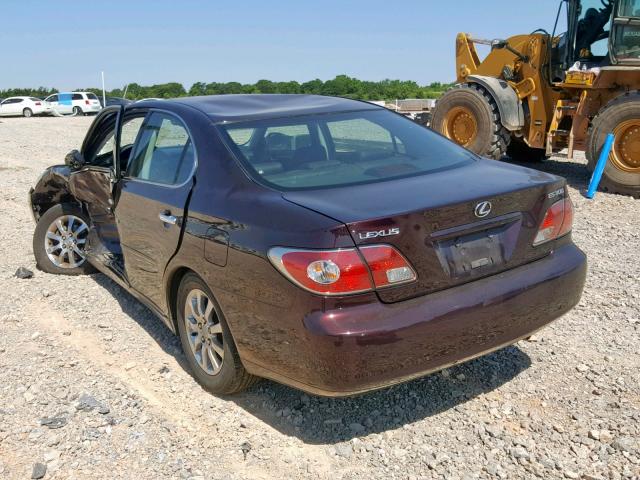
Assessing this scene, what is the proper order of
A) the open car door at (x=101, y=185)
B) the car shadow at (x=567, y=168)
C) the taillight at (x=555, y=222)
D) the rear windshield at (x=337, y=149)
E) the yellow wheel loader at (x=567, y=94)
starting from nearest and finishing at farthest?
the taillight at (x=555, y=222)
the rear windshield at (x=337, y=149)
the open car door at (x=101, y=185)
the yellow wheel loader at (x=567, y=94)
the car shadow at (x=567, y=168)

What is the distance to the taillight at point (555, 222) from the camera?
11.0 feet

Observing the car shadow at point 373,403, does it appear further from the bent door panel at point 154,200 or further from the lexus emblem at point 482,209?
the lexus emblem at point 482,209

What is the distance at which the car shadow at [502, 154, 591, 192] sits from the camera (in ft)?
34.0

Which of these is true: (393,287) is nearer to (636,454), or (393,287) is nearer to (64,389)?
(636,454)

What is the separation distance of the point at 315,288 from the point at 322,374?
38 cm

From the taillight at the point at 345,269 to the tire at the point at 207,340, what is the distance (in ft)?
2.44

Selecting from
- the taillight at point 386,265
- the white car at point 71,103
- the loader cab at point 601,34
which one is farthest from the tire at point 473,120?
the white car at point 71,103

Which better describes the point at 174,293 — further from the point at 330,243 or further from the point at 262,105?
the point at 330,243

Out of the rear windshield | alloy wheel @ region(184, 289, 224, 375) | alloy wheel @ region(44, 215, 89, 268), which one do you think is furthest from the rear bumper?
alloy wheel @ region(44, 215, 89, 268)

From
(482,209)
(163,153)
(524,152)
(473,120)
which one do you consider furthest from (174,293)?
(524,152)

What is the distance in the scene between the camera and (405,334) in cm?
283

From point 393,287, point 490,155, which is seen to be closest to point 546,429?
point 393,287

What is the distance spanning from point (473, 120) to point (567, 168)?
2.24m

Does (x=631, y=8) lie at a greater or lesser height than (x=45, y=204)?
greater
